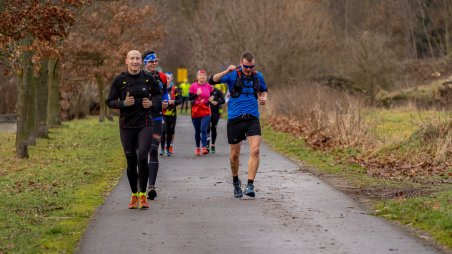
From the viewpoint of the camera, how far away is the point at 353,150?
67.3ft

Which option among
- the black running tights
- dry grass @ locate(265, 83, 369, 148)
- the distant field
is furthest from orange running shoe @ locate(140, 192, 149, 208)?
dry grass @ locate(265, 83, 369, 148)

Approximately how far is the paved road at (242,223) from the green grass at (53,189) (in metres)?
0.27

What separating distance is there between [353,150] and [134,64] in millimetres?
10034

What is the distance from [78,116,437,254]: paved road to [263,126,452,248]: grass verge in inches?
12.7

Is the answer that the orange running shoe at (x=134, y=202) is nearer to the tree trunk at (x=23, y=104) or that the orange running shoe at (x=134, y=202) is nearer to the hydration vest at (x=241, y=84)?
the hydration vest at (x=241, y=84)

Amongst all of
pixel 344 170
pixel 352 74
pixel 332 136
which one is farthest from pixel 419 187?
pixel 352 74

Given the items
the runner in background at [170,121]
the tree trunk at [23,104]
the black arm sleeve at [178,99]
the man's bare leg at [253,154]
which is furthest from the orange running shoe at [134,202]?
the tree trunk at [23,104]

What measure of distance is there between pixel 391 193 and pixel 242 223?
11.7ft

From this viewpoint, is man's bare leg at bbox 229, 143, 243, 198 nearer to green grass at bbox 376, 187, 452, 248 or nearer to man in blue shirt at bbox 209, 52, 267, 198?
man in blue shirt at bbox 209, 52, 267, 198

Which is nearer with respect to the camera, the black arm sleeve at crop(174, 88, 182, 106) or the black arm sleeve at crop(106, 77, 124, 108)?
the black arm sleeve at crop(106, 77, 124, 108)

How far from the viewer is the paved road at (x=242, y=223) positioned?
8.66 meters

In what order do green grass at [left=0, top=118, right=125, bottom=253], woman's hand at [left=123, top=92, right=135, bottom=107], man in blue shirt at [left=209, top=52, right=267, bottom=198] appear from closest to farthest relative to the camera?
green grass at [left=0, top=118, right=125, bottom=253]
woman's hand at [left=123, top=92, right=135, bottom=107]
man in blue shirt at [left=209, top=52, right=267, bottom=198]

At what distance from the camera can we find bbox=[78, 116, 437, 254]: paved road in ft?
28.4

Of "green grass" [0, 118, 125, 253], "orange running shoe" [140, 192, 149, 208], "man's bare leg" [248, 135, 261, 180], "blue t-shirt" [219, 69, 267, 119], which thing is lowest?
"green grass" [0, 118, 125, 253]
